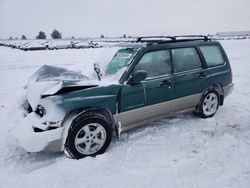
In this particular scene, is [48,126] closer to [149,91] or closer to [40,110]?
[40,110]

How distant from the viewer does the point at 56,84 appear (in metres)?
3.85

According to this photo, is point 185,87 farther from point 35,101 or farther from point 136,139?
point 35,101

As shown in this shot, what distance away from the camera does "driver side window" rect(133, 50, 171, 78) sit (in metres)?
4.39

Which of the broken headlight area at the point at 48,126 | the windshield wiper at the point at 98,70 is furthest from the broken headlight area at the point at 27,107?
the windshield wiper at the point at 98,70

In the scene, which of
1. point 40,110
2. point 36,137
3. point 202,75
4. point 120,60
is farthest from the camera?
point 202,75

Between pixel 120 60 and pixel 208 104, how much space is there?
7.62ft

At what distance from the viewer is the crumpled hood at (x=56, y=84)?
3.68 meters

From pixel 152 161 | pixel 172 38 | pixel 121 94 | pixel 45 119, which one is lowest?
pixel 152 161

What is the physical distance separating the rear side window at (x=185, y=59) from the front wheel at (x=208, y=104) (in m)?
0.71

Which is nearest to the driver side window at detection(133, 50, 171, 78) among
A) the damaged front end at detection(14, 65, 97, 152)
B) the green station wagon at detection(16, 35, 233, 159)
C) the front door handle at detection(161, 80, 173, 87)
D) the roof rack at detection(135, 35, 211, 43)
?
the green station wagon at detection(16, 35, 233, 159)

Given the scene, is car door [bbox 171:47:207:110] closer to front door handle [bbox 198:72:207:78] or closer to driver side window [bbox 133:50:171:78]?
front door handle [bbox 198:72:207:78]

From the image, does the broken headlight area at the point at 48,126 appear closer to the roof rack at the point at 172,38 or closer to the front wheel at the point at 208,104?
the roof rack at the point at 172,38

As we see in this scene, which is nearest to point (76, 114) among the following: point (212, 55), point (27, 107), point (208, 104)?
point (27, 107)

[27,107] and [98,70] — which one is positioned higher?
[98,70]
